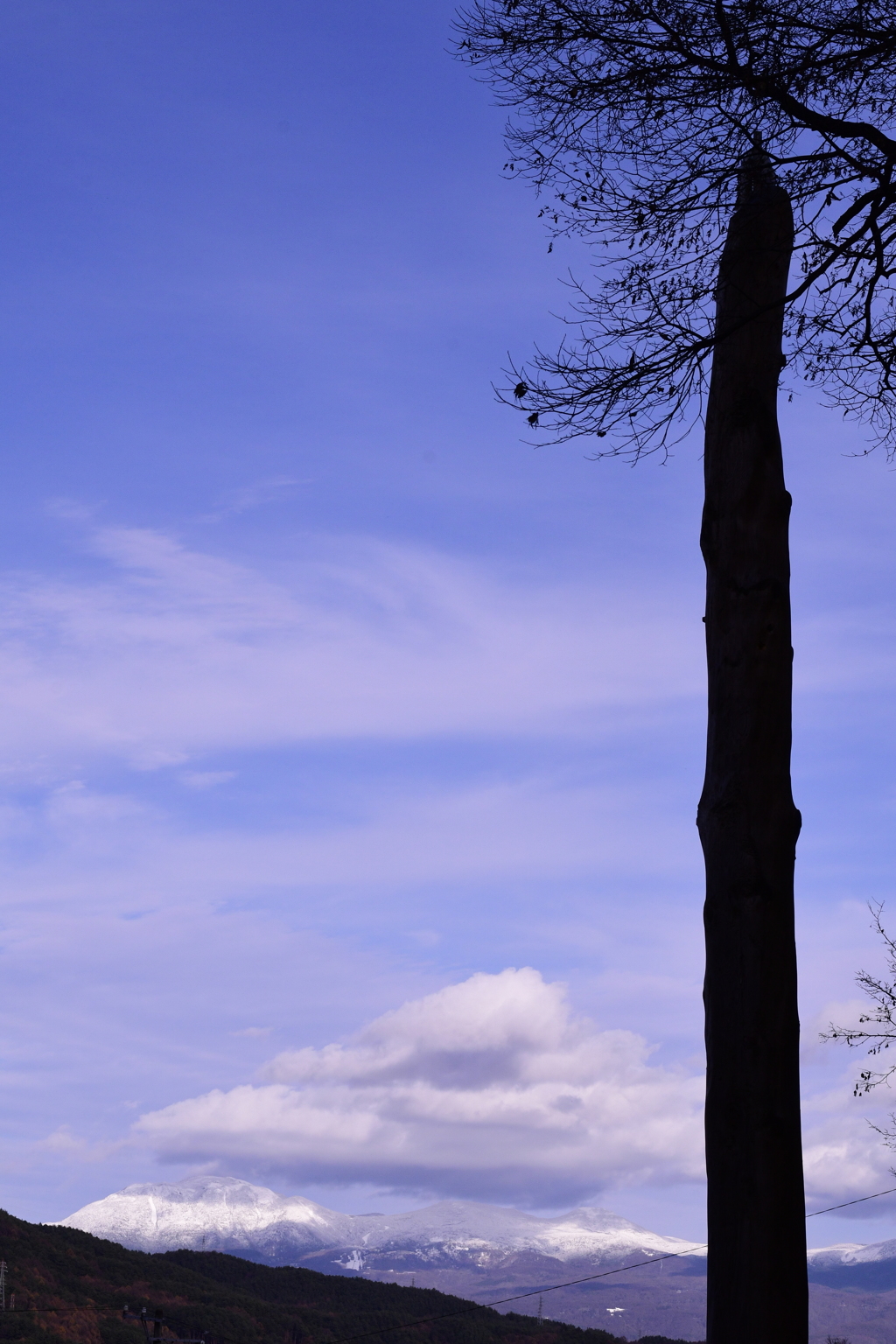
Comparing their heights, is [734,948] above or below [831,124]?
below

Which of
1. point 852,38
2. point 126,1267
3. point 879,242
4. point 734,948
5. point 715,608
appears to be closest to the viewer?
point 734,948

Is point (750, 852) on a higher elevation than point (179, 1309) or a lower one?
higher

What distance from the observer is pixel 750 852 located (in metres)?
4.31

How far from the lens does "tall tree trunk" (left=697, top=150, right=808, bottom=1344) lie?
4.00 metres

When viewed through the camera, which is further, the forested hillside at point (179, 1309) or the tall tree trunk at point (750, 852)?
the forested hillside at point (179, 1309)

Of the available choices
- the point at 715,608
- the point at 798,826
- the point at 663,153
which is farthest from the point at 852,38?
the point at 798,826

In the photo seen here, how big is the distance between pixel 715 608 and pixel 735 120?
255 centimetres

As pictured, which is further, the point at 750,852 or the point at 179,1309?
the point at 179,1309

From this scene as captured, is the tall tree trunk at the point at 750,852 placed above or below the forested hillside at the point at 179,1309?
above

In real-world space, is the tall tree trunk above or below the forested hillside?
above

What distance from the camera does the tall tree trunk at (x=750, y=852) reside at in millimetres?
3998

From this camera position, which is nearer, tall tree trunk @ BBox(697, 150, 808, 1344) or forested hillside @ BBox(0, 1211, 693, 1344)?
tall tree trunk @ BBox(697, 150, 808, 1344)

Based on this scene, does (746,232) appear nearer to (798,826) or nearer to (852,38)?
(852,38)

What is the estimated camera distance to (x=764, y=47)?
5.72 m
